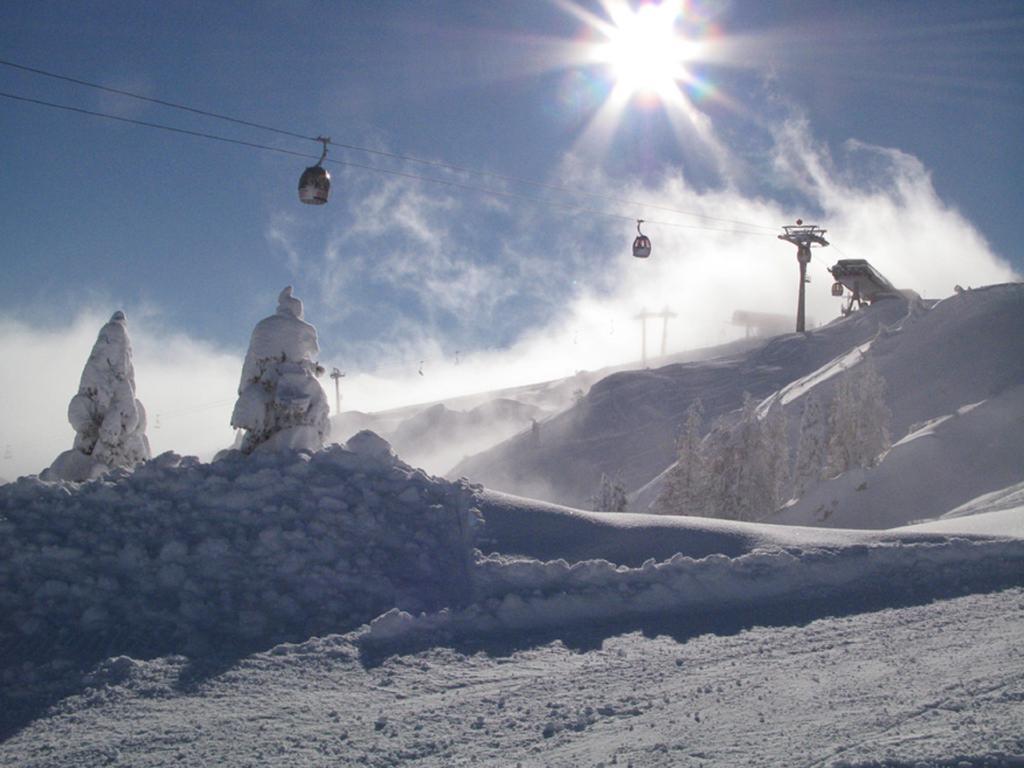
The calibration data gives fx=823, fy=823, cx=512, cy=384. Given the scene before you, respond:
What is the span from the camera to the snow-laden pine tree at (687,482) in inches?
1594

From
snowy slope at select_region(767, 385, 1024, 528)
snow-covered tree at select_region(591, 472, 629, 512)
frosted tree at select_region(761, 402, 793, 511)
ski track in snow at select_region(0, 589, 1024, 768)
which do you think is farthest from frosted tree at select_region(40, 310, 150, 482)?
frosted tree at select_region(761, 402, 793, 511)

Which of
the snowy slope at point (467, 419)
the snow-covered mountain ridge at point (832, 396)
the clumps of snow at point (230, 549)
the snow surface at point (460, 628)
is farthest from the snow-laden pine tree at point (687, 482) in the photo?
the snowy slope at point (467, 419)

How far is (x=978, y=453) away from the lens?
39500 mm

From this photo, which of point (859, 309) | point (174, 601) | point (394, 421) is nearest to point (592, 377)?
point (394, 421)

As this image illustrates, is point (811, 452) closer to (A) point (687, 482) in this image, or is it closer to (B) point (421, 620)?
(A) point (687, 482)

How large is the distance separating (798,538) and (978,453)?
3154 centimetres

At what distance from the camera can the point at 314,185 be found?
16.5 meters

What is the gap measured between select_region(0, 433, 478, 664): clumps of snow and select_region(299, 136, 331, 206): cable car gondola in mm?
5245

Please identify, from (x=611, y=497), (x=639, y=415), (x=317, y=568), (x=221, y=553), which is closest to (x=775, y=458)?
(x=611, y=497)

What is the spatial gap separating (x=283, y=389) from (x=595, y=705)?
32.6ft

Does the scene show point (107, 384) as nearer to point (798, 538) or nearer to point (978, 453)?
point (798, 538)

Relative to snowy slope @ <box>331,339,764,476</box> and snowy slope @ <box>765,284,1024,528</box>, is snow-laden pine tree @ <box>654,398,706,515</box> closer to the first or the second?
snowy slope @ <box>765,284,1024,528</box>

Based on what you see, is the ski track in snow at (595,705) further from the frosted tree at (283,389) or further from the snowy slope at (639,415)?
the snowy slope at (639,415)

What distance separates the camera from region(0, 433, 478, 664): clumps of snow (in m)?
10.2
